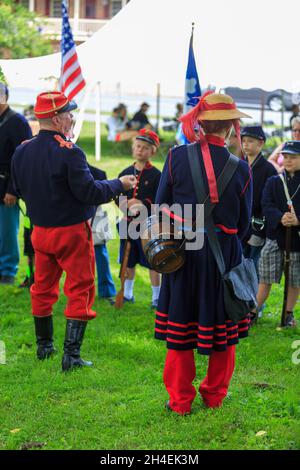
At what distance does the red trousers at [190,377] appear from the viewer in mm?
4836

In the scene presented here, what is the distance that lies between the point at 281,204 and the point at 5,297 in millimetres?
3178

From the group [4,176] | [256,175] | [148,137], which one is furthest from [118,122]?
[256,175]

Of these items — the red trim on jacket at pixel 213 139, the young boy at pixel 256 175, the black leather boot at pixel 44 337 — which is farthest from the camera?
the young boy at pixel 256 175

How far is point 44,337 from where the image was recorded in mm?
6137

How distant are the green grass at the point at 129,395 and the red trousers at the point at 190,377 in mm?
87

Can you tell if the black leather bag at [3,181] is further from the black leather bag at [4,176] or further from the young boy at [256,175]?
the young boy at [256,175]

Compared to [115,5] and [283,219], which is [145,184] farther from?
[115,5]

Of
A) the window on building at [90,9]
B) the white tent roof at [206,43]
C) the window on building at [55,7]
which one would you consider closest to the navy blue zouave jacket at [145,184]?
the white tent roof at [206,43]

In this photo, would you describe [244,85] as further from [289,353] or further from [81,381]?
[81,381]

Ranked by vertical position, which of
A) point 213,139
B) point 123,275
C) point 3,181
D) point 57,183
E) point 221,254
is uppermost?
point 213,139

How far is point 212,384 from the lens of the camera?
4.97 m

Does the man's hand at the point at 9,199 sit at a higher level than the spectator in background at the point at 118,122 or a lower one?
higher

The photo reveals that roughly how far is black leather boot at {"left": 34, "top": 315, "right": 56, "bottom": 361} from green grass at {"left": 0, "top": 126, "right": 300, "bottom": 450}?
101mm

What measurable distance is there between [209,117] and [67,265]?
177 centimetres
